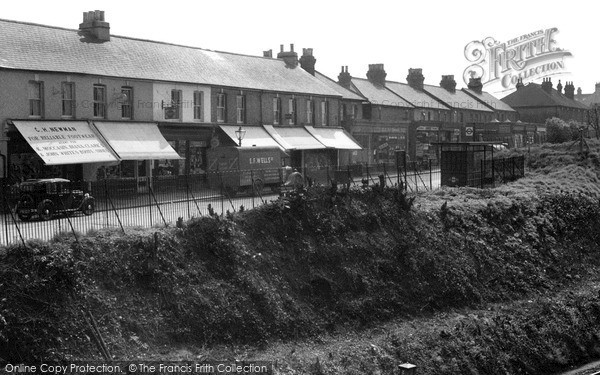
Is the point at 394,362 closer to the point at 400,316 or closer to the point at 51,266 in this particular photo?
the point at 400,316

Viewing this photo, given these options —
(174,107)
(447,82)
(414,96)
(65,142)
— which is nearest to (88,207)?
(65,142)

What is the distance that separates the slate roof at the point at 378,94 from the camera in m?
59.4

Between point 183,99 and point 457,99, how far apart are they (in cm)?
4424

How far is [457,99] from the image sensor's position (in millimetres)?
75938

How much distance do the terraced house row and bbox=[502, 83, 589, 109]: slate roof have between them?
32.2 metres

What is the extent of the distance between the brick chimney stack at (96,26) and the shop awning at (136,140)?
5488 mm

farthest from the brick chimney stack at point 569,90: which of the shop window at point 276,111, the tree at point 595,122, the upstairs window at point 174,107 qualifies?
the upstairs window at point 174,107

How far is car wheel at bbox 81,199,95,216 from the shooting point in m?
20.2

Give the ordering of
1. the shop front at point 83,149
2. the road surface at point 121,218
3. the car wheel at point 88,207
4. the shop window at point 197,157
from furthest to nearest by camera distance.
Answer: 1. the shop window at point 197,157
2. the shop front at point 83,149
3. the car wheel at point 88,207
4. the road surface at point 121,218

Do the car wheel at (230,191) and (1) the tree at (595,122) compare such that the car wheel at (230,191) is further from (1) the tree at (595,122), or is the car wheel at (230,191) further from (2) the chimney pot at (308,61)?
(1) the tree at (595,122)

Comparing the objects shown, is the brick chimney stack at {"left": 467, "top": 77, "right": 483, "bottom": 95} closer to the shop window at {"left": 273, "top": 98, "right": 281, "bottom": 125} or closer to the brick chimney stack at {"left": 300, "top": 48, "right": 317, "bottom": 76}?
the brick chimney stack at {"left": 300, "top": 48, "right": 317, "bottom": 76}

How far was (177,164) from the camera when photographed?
39.4m

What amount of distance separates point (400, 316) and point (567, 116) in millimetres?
77119

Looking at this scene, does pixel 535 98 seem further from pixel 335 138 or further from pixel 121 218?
pixel 121 218
